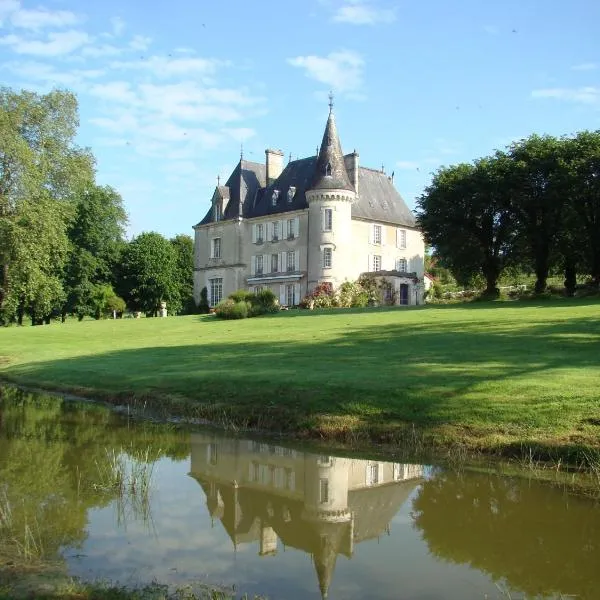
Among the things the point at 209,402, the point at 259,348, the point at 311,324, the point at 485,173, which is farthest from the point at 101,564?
the point at 485,173

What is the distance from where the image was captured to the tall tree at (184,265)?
246 ft

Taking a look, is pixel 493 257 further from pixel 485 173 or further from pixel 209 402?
pixel 209 402

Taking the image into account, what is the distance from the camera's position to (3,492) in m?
8.10

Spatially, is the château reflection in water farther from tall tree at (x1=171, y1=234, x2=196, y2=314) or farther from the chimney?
tall tree at (x1=171, y1=234, x2=196, y2=314)

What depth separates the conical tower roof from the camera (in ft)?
172

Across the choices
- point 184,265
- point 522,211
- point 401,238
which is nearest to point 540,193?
point 522,211

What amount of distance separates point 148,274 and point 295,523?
62.1 meters

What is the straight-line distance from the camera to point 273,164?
62188 millimetres

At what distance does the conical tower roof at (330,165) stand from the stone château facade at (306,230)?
0.26 ft

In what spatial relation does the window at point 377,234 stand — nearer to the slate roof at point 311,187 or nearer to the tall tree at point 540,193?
the slate roof at point 311,187

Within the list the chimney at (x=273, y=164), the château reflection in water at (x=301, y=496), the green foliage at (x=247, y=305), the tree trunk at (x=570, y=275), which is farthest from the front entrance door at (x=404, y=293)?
the château reflection in water at (x=301, y=496)

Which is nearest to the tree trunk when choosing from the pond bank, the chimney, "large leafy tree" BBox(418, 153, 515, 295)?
"large leafy tree" BBox(418, 153, 515, 295)

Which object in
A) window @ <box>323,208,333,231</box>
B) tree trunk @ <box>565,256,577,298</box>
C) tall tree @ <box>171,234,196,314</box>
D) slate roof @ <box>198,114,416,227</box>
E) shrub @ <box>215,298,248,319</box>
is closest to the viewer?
shrub @ <box>215,298,248,319</box>

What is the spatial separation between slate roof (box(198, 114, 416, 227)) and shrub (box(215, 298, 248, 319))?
16249mm
